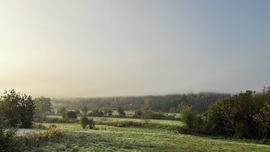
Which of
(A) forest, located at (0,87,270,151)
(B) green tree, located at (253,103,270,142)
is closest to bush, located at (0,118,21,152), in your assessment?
(A) forest, located at (0,87,270,151)

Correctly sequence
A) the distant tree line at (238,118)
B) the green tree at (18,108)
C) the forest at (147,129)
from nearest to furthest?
the forest at (147,129)
the green tree at (18,108)
the distant tree line at (238,118)

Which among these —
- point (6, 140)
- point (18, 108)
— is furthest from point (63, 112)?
point (6, 140)

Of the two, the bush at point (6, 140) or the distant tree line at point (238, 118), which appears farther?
the distant tree line at point (238, 118)

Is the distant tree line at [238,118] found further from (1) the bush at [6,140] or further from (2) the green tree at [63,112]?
(1) the bush at [6,140]

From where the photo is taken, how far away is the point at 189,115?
285 feet

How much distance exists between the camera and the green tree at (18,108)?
5462 centimetres

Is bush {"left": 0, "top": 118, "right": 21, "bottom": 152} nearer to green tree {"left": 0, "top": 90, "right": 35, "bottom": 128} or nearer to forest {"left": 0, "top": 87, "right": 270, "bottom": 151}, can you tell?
forest {"left": 0, "top": 87, "right": 270, "bottom": 151}

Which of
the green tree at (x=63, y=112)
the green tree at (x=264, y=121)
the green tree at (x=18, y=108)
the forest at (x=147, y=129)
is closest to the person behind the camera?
the forest at (x=147, y=129)

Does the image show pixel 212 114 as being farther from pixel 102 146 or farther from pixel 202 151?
pixel 102 146

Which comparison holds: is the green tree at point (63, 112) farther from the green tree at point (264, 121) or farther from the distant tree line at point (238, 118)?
the green tree at point (264, 121)

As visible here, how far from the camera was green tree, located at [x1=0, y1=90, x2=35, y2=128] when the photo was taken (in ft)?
179

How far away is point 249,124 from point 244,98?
6.86 m

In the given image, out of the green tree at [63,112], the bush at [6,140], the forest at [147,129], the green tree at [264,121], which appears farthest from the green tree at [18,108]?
the green tree at [63,112]

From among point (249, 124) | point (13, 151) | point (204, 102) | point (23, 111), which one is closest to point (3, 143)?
point (13, 151)
